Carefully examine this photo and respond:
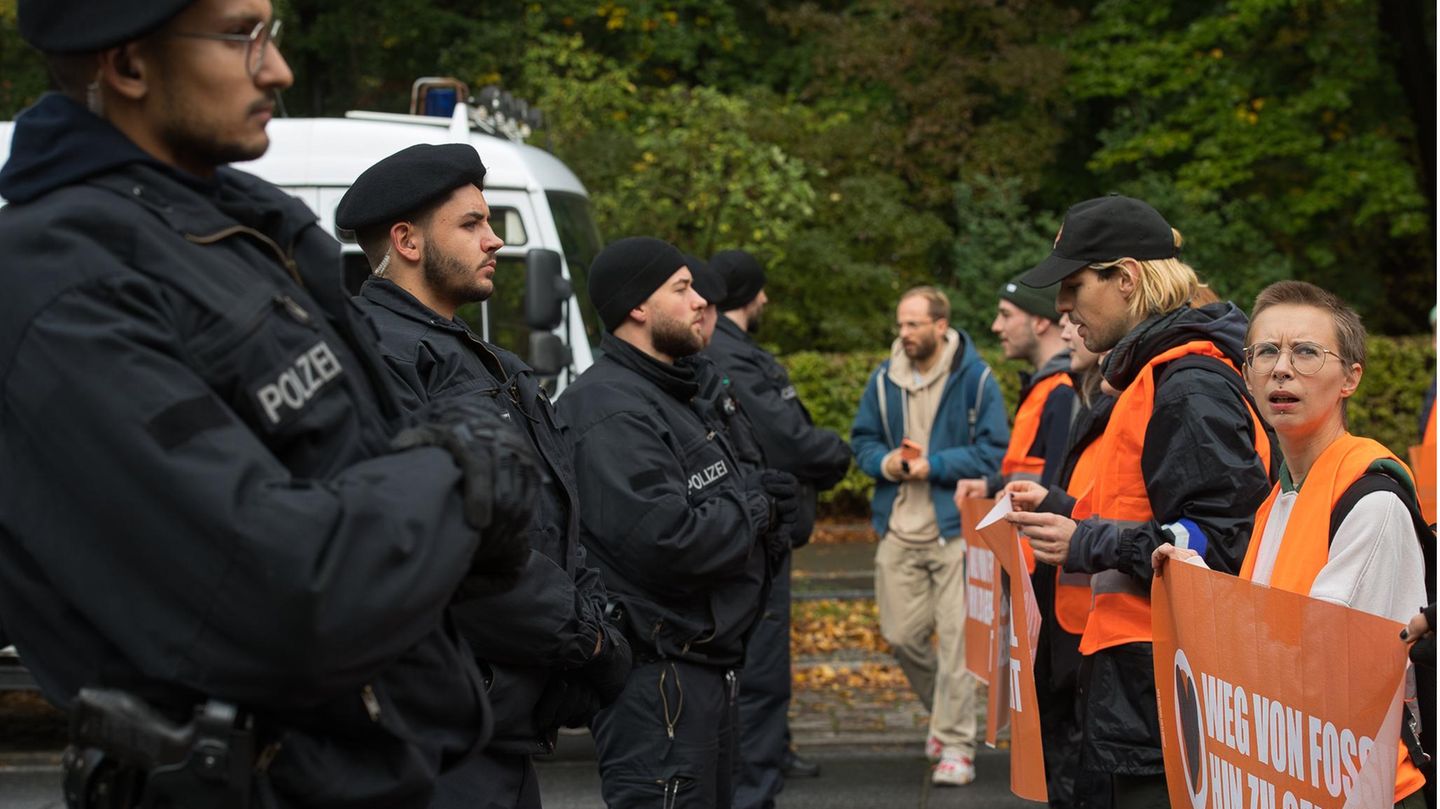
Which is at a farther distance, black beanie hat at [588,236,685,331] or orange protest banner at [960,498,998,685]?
orange protest banner at [960,498,998,685]

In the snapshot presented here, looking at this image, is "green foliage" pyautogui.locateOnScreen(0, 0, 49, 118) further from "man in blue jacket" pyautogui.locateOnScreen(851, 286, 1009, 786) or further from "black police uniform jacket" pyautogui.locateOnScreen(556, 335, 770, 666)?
"black police uniform jacket" pyautogui.locateOnScreen(556, 335, 770, 666)

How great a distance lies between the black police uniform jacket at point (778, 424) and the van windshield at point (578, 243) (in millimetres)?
1454

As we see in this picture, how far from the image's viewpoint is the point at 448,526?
77.7 inches

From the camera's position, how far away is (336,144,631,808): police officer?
132 inches

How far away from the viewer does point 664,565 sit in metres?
4.68

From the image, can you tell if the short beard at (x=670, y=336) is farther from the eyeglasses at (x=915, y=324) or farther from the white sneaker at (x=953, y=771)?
the white sneaker at (x=953, y=771)

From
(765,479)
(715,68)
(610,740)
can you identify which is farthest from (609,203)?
(610,740)

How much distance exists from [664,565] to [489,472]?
8.76 feet

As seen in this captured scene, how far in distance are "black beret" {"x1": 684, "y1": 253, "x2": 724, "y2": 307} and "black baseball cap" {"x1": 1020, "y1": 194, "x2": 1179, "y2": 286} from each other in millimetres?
2914

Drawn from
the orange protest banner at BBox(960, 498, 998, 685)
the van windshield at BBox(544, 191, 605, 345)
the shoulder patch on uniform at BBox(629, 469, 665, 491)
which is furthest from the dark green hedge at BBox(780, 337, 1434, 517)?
the shoulder patch on uniform at BBox(629, 469, 665, 491)

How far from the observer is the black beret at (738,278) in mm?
8227

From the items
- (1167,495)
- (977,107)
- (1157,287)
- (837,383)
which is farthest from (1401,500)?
(977,107)

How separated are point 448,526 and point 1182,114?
19389 mm

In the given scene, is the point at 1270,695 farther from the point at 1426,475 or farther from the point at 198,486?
the point at 1426,475
